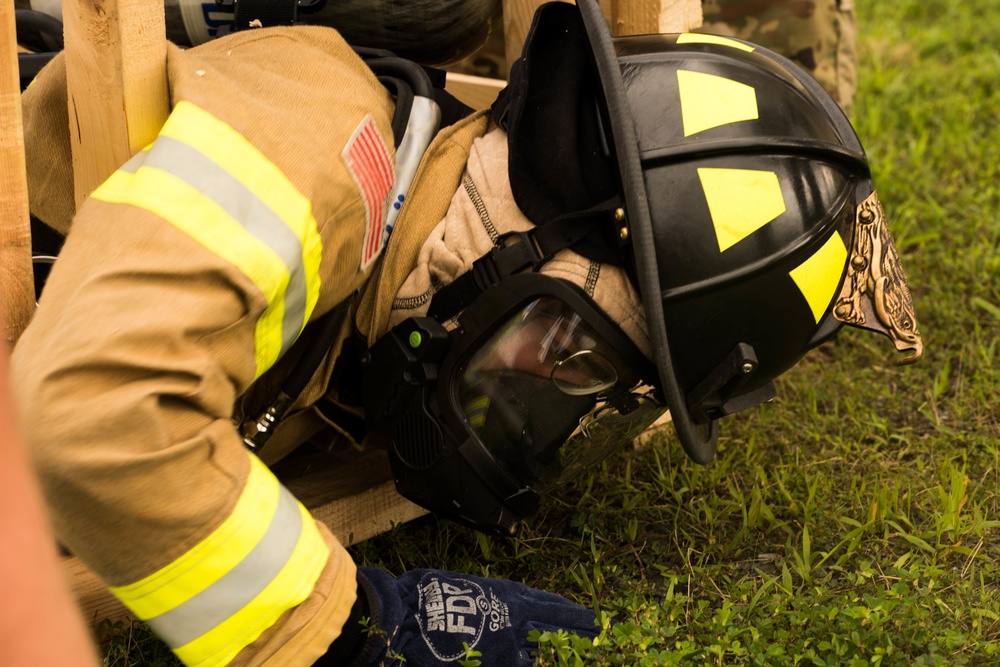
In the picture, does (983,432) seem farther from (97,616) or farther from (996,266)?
(97,616)

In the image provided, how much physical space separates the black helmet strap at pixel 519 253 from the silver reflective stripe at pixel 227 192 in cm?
42

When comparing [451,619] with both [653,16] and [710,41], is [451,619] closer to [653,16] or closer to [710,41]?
[710,41]

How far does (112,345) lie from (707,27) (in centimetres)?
274

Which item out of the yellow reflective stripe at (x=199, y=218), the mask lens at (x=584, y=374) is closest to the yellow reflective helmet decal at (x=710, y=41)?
the mask lens at (x=584, y=374)

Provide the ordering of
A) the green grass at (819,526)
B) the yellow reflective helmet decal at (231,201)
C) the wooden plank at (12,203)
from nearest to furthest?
the yellow reflective helmet decal at (231,201)
the wooden plank at (12,203)
the green grass at (819,526)

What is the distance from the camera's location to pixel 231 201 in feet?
4.68

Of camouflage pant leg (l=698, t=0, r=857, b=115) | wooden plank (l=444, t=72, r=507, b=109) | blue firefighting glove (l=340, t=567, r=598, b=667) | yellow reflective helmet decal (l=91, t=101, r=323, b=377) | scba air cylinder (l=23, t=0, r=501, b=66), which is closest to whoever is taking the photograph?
yellow reflective helmet decal (l=91, t=101, r=323, b=377)

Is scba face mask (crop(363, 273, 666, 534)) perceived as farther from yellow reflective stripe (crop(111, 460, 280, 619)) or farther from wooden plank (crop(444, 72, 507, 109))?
wooden plank (crop(444, 72, 507, 109))

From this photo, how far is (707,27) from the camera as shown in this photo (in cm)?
350

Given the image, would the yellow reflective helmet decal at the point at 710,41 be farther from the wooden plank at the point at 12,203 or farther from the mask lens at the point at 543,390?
the wooden plank at the point at 12,203

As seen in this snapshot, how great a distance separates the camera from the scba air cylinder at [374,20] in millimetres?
2070

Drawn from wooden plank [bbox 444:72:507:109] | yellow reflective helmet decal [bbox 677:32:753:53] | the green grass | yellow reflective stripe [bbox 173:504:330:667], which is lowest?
the green grass

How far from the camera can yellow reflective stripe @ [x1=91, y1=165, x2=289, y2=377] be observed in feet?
4.53

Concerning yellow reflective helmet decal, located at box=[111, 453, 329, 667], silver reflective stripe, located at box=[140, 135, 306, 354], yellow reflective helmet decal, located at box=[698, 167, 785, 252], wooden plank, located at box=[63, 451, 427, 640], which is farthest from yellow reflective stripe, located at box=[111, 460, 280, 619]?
yellow reflective helmet decal, located at box=[698, 167, 785, 252]
